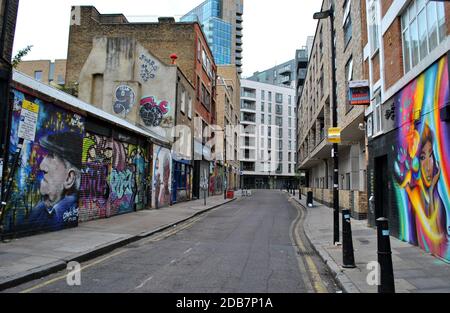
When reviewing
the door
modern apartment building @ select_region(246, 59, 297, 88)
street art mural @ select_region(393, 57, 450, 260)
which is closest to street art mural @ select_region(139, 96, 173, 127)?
the door

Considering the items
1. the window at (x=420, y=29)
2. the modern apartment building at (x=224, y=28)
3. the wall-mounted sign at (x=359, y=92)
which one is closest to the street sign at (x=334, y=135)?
the window at (x=420, y=29)

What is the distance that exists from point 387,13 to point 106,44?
767 inches

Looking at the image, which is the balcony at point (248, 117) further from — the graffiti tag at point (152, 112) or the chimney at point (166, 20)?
the graffiti tag at point (152, 112)

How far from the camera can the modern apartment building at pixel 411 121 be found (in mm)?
7727

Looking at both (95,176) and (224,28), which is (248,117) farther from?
(95,176)

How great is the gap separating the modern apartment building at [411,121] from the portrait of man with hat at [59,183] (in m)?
9.73

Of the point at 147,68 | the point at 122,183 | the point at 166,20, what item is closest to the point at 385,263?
the point at 122,183

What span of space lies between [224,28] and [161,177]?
114 metres

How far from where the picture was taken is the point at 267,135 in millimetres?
99375

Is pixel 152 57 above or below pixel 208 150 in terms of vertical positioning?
above

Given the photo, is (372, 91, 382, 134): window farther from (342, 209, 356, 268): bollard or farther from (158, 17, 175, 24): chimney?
(158, 17, 175, 24): chimney

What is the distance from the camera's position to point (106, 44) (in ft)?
84.3

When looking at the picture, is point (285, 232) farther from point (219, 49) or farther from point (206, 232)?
point (219, 49)
